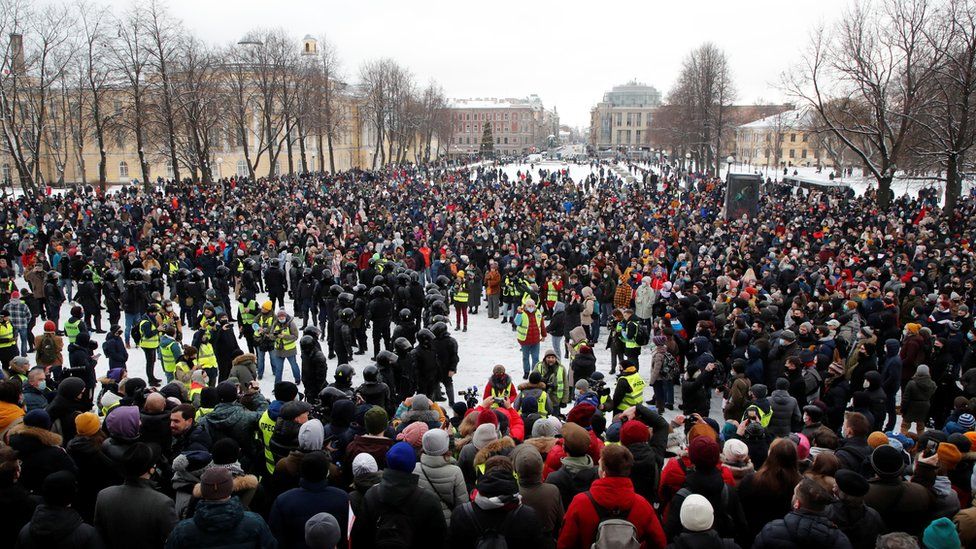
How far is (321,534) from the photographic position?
130 inches

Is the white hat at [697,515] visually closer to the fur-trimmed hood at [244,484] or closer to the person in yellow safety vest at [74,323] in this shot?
the fur-trimmed hood at [244,484]

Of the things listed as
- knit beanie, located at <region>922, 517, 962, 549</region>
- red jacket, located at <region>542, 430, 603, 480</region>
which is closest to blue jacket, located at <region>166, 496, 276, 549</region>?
red jacket, located at <region>542, 430, 603, 480</region>

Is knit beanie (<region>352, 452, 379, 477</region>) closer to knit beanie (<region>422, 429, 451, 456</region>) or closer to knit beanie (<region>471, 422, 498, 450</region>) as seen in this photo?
knit beanie (<region>422, 429, 451, 456</region>)

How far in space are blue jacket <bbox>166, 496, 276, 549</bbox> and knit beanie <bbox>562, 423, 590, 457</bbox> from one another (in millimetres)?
2028

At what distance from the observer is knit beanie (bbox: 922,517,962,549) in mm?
3559

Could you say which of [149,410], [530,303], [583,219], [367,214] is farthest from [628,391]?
[367,214]

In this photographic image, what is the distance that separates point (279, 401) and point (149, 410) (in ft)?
3.23

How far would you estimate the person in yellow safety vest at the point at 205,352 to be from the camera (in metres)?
8.73

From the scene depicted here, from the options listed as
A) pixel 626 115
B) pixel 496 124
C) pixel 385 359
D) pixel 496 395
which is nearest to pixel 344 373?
pixel 385 359

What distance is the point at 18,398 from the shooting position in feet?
18.0

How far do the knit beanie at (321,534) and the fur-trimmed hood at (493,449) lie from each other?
1407 millimetres

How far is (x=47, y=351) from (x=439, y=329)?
5050 mm

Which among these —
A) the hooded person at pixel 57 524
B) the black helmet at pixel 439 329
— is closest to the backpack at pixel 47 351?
the black helmet at pixel 439 329

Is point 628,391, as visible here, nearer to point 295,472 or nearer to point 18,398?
point 295,472
